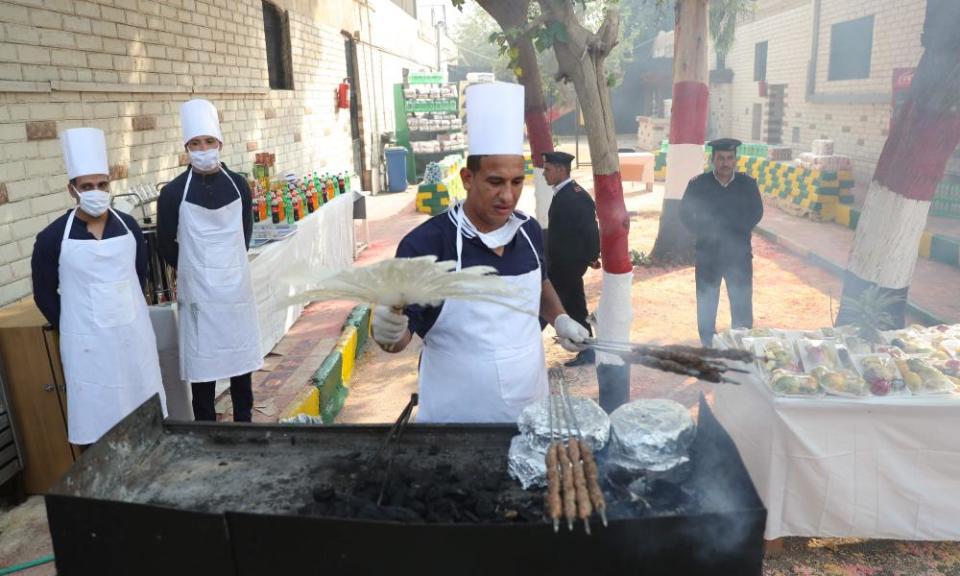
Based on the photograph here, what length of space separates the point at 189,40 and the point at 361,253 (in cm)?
456

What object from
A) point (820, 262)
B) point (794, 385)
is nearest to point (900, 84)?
point (820, 262)

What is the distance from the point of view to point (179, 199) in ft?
14.5

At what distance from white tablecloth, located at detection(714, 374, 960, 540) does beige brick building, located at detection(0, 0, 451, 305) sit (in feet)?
16.6

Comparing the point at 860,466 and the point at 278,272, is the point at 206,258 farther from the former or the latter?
the point at 860,466

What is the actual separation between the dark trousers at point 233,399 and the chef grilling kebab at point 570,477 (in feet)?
10.4

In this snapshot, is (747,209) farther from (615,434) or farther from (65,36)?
(65,36)

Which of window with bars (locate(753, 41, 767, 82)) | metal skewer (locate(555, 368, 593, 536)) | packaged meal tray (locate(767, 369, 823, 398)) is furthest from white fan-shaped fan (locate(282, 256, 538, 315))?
window with bars (locate(753, 41, 767, 82))

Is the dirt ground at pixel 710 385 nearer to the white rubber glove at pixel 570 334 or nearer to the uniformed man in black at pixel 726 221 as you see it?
the uniformed man in black at pixel 726 221

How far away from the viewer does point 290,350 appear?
267 inches

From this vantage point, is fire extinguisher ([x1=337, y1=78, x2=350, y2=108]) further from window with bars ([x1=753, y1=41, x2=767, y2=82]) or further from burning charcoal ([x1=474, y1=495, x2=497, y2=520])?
window with bars ([x1=753, y1=41, x2=767, y2=82])

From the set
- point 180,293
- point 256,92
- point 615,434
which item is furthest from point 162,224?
point 256,92

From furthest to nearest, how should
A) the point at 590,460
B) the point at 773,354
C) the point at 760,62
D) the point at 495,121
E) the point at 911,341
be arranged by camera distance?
the point at 760,62, the point at 911,341, the point at 773,354, the point at 495,121, the point at 590,460

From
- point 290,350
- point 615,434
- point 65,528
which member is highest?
point 615,434

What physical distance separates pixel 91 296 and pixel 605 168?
3.36 m
